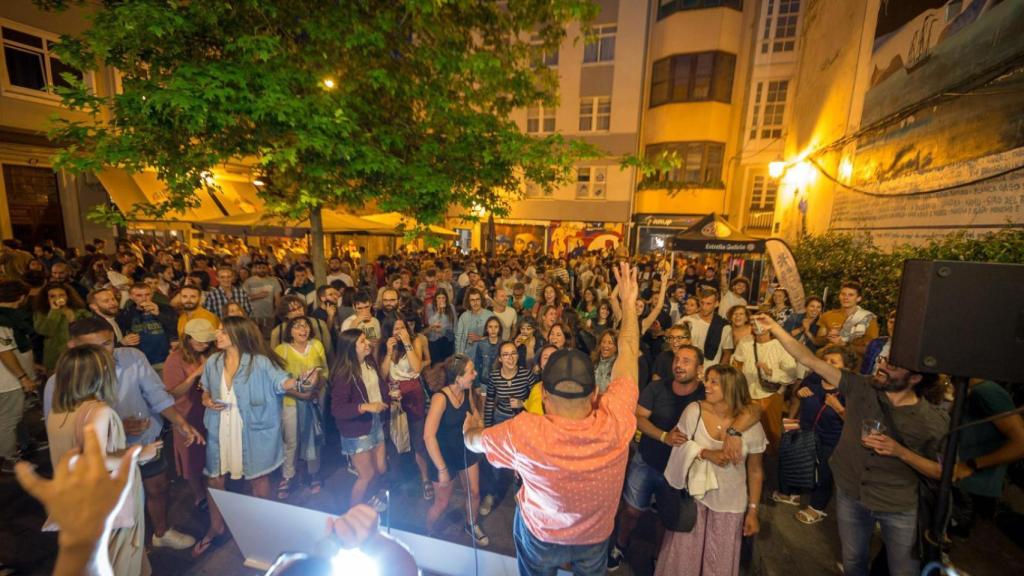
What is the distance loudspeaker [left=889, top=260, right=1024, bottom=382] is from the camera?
72.9 inches

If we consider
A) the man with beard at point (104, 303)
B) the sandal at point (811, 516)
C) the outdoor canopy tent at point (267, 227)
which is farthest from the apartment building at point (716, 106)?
the man with beard at point (104, 303)

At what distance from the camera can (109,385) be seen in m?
2.67

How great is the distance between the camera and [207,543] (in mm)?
3480

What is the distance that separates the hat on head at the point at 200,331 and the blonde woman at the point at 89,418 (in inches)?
58.2

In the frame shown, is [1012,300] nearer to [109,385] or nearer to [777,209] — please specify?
[109,385]

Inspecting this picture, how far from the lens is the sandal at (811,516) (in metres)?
4.07

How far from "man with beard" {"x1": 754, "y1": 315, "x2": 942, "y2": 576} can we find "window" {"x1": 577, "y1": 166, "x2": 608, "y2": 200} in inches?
789

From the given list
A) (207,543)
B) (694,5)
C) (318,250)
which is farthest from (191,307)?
(694,5)

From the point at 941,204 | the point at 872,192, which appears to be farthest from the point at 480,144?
the point at 872,192

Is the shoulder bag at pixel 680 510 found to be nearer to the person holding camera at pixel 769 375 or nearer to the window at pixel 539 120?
the person holding camera at pixel 769 375

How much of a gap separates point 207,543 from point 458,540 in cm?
222

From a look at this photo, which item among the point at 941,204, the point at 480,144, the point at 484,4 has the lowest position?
the point at 941,204

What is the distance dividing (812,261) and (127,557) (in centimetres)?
1183

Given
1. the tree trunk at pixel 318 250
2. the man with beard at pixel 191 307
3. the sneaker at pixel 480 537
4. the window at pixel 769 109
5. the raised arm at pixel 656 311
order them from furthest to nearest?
the window at pixel 769 109 → the tree trunk at pixel 318 250 → the man with beard at pixel 191 307 → the raised arm at pixel 656 311 → the sneaker at pixel 480 537
